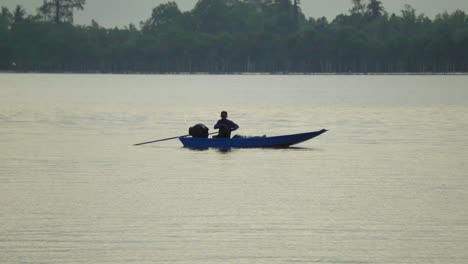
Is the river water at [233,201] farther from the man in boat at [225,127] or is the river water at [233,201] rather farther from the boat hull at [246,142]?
the man in boat at [225,127]

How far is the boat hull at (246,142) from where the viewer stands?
38281 millimetres

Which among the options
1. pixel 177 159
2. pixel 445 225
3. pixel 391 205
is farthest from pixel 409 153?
pixel 445 225

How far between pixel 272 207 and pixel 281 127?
108 ft

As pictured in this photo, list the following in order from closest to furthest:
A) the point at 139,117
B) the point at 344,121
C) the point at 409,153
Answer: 1. the point at 409,153
2. the point at 344,121
3. the point at 139,117

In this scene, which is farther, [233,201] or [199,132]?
[199,132]

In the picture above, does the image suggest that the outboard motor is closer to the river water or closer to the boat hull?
the boat hull

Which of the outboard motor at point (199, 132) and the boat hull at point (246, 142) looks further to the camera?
the outboard motor at point (199, 132)

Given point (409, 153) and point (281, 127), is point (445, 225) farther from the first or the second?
point (281, 127)

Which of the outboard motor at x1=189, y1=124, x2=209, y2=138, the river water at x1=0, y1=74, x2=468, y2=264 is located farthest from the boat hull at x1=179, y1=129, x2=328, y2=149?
the river water at x1=0, y1=74, x2=468, y2=264

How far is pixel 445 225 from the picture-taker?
23094 mm

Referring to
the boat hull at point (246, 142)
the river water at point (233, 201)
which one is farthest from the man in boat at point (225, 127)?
the river water at point (233, 201)

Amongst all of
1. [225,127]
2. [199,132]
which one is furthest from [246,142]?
[199,132]

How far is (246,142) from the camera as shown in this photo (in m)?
38.7

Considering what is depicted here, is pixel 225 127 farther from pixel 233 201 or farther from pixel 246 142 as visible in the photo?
pixel 233 201
